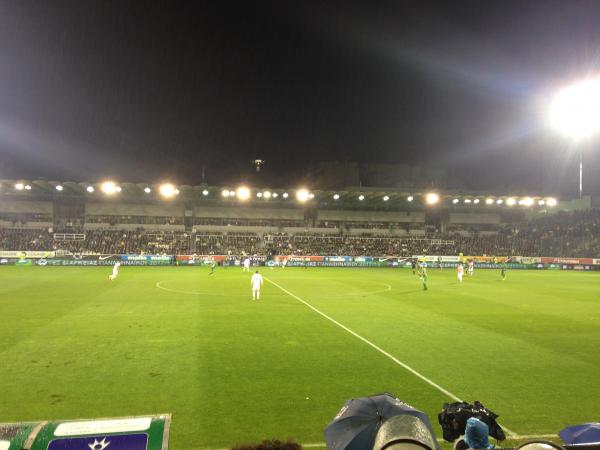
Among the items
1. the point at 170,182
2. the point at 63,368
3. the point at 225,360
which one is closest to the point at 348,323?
the point at 225,360

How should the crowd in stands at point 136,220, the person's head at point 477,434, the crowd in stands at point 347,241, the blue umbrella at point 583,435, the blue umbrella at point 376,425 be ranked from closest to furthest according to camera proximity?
the blue umbrella at point 376,425 < the person's head at point 477,434 < the blue umbrella at point 583,435 < the crowd in stands at point 347,241 < the crowd in stands at point 136,220

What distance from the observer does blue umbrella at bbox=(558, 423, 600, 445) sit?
2818mm

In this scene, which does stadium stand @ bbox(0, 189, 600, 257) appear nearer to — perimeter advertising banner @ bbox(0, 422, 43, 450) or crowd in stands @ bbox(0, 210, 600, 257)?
crowd in stands @ bbox(0, 210, 600, 257)

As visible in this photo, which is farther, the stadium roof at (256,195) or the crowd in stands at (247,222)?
the crowd in stands at (247,222)

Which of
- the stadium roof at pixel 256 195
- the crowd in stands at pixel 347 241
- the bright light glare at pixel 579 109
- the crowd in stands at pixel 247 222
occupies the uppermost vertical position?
the bright light glare at pixel 579 109

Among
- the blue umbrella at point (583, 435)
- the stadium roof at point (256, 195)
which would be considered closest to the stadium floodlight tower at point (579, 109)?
the stadium roof at point (256, 195)

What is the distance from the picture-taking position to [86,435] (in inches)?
98.1

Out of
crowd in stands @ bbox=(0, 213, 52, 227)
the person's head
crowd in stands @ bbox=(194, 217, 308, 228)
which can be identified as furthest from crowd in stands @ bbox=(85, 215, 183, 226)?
the person's head

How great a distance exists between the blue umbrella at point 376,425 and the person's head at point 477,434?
43 cm

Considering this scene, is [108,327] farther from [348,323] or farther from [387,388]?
[387,388]

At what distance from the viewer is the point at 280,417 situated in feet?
23.0

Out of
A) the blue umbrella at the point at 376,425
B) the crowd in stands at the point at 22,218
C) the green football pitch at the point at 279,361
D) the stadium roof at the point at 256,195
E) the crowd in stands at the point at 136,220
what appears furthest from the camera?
the crowd in stands at the point at 136,220

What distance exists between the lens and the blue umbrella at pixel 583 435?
111 inches

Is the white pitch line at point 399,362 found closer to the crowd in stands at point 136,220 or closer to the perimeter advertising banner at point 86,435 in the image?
the perimeter advertising banner at point 86,435
